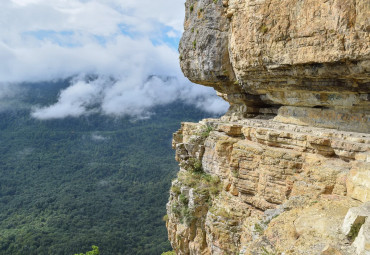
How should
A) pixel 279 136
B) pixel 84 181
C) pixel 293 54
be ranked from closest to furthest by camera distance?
pixel 293 54 < pixel 279 136 < pixel 84 181

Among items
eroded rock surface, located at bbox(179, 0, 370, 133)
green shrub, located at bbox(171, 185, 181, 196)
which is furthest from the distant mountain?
eroded rock surface, located at bbox(179, 0, 370, 133)

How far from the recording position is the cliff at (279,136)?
9.81 m

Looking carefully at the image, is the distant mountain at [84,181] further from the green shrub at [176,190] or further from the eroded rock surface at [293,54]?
the eroded rock surface at [293,54]

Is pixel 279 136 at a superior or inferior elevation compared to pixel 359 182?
superior

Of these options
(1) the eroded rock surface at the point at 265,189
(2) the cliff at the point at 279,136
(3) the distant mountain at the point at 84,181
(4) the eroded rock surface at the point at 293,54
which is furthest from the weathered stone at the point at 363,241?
(3) the distant mountain at the point at 84,181

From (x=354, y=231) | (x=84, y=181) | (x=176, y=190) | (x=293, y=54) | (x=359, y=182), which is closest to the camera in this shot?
(x=354, y=231)

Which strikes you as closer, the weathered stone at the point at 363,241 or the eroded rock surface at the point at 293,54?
the weathered stone at the point at 363,241

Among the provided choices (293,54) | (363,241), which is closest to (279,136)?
(293,54)

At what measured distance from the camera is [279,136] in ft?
45.7

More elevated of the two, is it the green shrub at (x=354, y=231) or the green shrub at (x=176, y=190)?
the green shrub at (x=354, y=231)

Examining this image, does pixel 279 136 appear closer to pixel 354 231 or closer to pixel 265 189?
pixel 265 189

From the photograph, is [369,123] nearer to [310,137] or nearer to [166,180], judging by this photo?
[310,137]

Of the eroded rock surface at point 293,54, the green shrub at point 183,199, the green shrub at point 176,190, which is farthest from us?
the green shrub at point 176,190

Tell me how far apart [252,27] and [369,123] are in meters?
7.09
